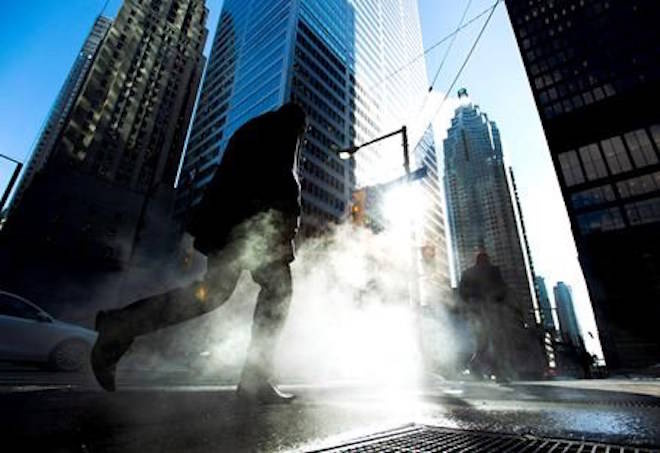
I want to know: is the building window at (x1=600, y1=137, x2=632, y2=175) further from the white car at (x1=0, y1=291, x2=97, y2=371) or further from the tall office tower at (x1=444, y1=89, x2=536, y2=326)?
the tall office tower at (x1=444, y1=89, x2=536, y2=326)

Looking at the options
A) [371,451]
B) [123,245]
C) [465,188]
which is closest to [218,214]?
[371,451]

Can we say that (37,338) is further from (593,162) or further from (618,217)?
(593,162)

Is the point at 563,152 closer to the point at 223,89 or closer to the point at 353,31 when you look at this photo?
the point at 353,31

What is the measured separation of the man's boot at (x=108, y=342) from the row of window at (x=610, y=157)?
156 ft

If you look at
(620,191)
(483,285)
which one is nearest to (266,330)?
(483,285)

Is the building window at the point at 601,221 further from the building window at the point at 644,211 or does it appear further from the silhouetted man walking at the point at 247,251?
the silhouetted man walking at the point at 247,251

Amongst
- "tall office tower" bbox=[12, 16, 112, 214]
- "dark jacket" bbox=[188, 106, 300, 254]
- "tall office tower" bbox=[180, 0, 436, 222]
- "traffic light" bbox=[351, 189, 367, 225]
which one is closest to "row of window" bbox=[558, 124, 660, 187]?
"tall office tower" bbox=[180, 0, 436, 222]

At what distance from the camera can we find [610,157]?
36438 millimetres

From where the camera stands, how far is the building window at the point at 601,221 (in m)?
34.1

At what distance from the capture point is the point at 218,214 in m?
2.20

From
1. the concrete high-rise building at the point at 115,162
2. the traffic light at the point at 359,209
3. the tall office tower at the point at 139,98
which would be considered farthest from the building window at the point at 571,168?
the tall office tower at the point at 139,98

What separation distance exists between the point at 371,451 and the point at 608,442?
0.70 metres

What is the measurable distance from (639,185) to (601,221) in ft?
16.9

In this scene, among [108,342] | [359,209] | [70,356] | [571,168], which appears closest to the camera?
[108,342]
